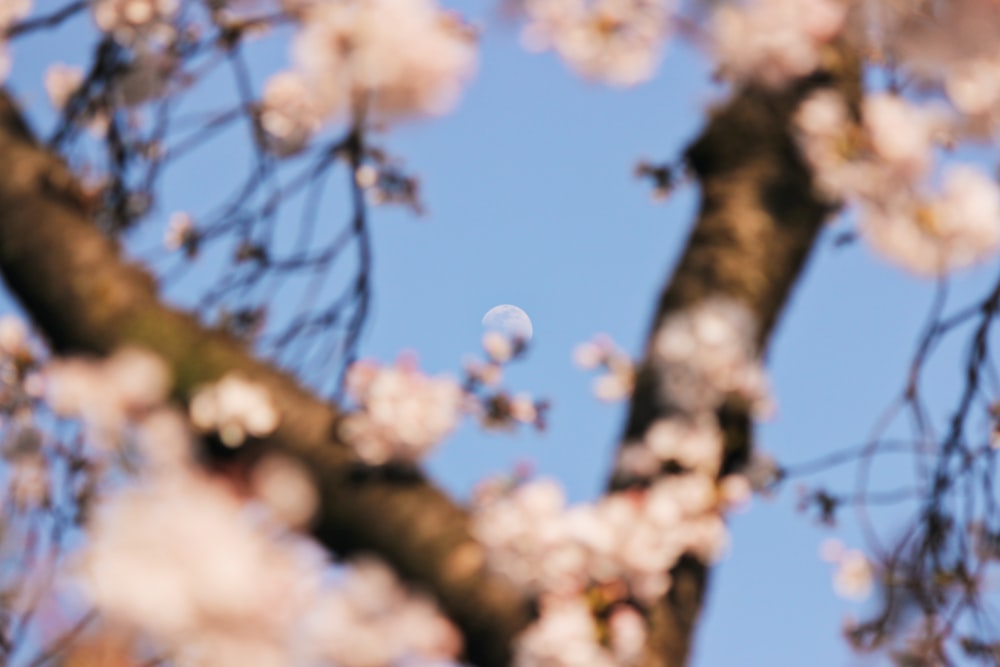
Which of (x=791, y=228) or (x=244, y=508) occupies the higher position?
(x=791, y=228)

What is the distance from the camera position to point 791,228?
55.3 inches

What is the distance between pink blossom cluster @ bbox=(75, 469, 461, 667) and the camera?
0.84 meters

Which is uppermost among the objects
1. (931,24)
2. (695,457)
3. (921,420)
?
(931,24)

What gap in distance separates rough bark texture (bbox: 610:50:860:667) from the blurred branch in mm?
266

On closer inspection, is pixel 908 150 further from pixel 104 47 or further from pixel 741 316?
pixel 104 47

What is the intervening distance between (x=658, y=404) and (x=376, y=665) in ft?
1.75

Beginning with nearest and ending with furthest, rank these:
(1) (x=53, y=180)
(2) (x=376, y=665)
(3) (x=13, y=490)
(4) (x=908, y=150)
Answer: (2) (x=376, y=665)
(1) (x=53, y=180)
(4) (x=908, y=150)
(3) (x=13, y=490)

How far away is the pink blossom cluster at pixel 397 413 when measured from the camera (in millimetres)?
1240

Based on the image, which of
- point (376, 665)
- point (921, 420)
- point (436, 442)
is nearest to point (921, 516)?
point (921, 420)

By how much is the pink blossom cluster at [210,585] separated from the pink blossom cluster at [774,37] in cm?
103

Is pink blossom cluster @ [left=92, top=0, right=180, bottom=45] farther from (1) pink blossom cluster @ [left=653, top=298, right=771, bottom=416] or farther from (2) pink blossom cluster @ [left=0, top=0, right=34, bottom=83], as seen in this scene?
(1) pink blossom cluster @ [left=653, top=298, right=771, bottom=416]

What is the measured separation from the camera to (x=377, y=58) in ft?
4.60

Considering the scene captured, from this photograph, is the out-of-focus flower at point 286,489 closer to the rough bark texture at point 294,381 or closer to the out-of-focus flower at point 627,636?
the rough bark texture at point 294,381

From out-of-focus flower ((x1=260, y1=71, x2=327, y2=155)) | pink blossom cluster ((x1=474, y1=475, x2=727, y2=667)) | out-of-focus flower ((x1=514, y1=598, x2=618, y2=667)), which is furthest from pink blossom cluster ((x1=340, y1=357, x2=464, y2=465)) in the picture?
out-of-focus flower ((x1=260, y1=71, x2=327, y2=155))
